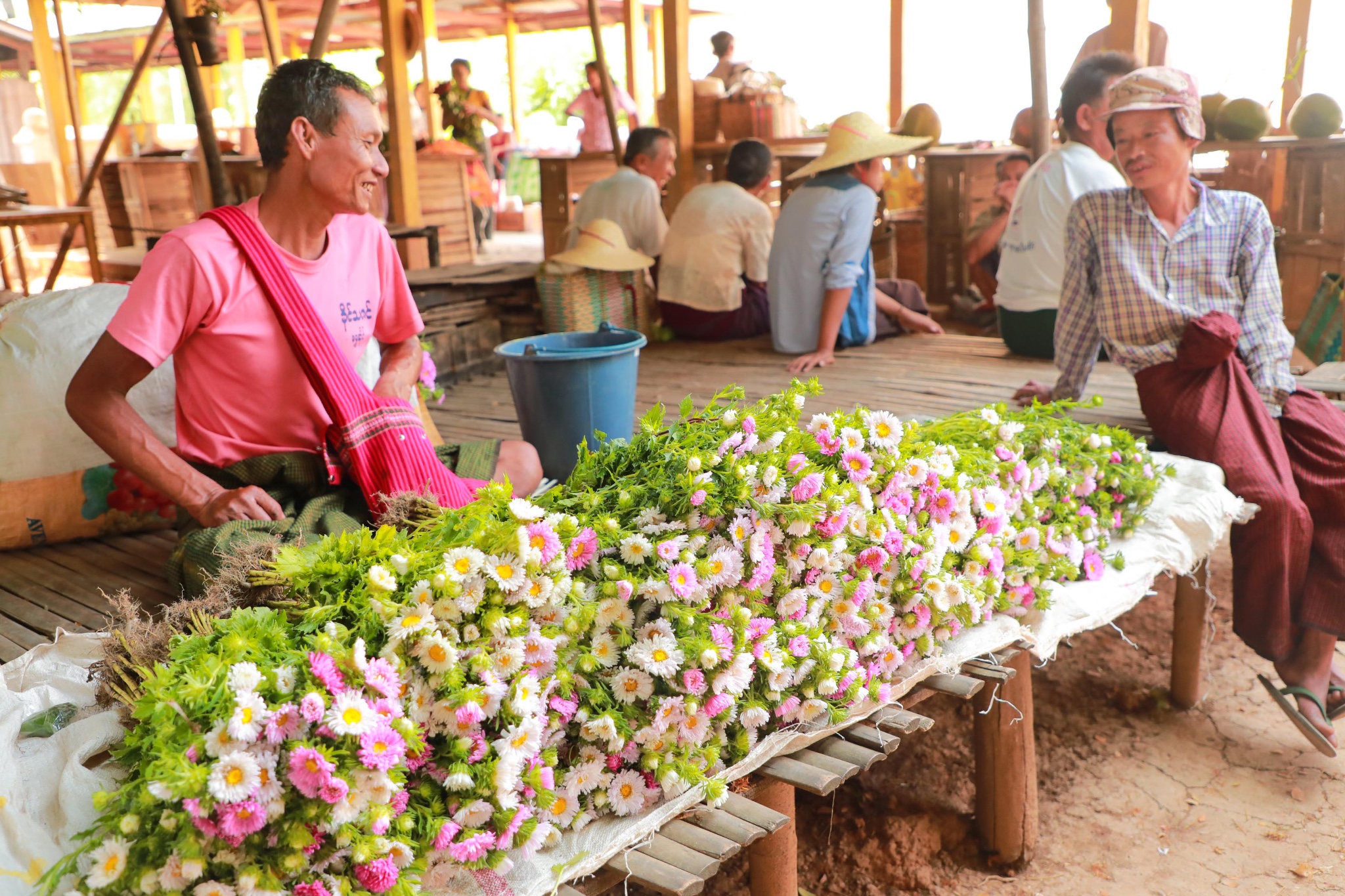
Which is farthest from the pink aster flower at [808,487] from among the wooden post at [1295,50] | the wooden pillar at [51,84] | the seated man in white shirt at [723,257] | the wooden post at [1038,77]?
the wooden pillar at [51,84]

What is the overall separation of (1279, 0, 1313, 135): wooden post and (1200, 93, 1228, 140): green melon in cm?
69

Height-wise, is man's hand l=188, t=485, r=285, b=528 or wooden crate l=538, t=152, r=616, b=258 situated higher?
wooden crate l=538, t=152, r=616, b=258

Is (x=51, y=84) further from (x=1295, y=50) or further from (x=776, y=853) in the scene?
(x=776, y=853)

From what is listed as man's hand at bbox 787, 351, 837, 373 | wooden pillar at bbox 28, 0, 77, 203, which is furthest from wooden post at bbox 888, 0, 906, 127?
wooden pillar at bbox 28, 0, 77, 203

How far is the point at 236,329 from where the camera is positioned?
218cm

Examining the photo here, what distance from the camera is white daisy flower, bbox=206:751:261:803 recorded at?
124cm

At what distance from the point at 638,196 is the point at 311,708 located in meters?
4.62

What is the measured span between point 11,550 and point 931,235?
242 inches

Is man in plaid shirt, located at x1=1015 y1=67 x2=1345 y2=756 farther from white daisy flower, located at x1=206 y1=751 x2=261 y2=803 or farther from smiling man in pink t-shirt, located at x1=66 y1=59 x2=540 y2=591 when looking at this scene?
white daisy flower, located at x1=206 y1=751 x2=261 y2=803

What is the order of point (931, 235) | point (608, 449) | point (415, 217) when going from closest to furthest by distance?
point (608, 449)
point (415, 217)
point (931, 235)

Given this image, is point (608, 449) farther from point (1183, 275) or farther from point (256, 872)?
point (1183, 275)

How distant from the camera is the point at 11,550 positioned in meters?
2.76

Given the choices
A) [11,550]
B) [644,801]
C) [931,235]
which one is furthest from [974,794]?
[931,235]

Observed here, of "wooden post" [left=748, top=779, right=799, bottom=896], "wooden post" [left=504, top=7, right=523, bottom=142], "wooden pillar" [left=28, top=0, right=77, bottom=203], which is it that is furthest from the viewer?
"wooden post" [left=504, top=7, right=523, bottom=142]
